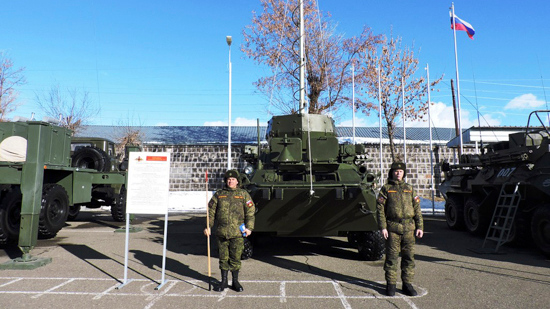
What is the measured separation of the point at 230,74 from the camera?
16.5m

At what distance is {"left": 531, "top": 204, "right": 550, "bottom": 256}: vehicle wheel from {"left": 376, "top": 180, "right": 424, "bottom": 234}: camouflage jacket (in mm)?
3913

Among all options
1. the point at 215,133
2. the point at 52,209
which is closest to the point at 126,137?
the point at 215,133

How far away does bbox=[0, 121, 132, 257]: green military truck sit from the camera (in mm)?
6773

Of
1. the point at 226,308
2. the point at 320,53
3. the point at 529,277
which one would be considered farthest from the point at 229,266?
the point at 320,53

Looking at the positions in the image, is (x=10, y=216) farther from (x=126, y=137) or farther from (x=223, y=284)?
(x=126, y=137)

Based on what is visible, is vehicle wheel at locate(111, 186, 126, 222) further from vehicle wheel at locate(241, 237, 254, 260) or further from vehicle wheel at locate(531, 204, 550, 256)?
vehicle wheel at locate(531, 204, 550, 256)

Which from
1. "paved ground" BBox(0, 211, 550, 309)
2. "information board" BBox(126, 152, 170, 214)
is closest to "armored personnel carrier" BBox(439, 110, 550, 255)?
"paved ground" BBox(0, 211, 550, 309)

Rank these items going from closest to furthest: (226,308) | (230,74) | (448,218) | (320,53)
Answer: (226,308), (448,218), (230,74), (320,53)

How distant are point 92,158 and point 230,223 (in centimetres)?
962

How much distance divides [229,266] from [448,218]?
9222 mm

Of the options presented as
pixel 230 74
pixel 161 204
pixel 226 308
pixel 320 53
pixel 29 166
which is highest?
pixel 320 53

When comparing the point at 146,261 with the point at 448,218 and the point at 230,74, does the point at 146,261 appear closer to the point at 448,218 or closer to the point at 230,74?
the point at 448,218

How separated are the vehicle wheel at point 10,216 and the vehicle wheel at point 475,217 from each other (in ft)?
36.9

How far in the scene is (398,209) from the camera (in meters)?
5.32
